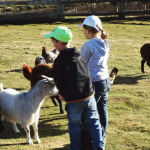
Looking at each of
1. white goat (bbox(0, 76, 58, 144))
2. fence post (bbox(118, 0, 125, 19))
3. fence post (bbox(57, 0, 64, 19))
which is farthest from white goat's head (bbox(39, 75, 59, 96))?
fence post (bbox(118, 0, 125, 19))

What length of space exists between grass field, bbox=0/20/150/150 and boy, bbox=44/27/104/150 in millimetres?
1158

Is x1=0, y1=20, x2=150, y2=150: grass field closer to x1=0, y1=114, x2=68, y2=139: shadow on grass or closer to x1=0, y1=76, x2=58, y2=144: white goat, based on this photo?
x1=0, y1=114, x2=68, y2=139: shadow on grass

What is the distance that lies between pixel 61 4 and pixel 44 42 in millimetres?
5885

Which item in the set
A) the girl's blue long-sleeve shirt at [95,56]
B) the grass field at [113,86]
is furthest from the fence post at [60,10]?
the girl's blue long-sleeve shirt at [95,56]

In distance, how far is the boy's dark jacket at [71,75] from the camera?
4.07 metres

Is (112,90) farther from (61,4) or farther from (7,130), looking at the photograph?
(61,4)

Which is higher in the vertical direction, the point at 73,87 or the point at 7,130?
the point at 73,87

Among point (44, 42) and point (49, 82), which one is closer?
point (49, 82)

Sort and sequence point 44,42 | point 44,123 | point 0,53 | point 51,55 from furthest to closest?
point 44,42 < point 0,53 < point 51,55 < point 44,123

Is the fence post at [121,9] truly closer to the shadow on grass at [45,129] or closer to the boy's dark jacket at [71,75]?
the shadow on grass at [45,129]

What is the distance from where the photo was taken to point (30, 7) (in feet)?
72.9

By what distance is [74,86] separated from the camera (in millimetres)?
4098

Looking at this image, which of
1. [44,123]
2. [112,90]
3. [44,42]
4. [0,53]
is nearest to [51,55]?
[112,90]

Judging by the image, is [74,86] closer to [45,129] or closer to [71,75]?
[71,75]
